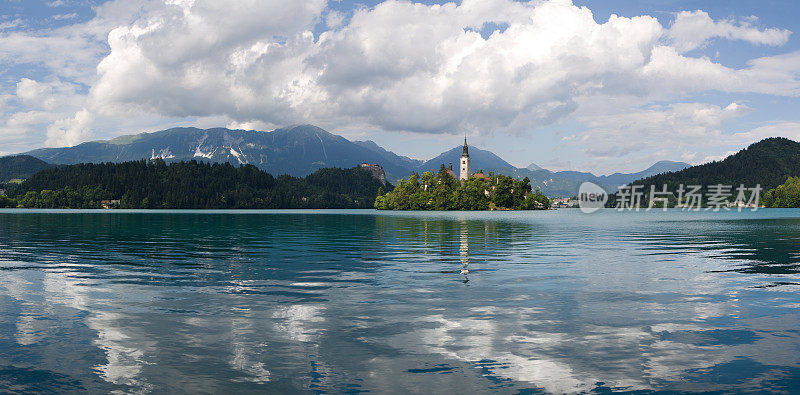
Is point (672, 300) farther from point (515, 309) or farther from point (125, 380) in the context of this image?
point (125, 380)

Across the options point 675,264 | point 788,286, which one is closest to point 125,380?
point 788,286

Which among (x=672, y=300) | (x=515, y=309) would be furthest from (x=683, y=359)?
(x=672, y=300)

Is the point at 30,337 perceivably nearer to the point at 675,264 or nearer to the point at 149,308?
the point at 149,308

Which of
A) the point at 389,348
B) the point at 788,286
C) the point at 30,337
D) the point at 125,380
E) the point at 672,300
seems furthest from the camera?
the point at 788,286

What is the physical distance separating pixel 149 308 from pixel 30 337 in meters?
4.90

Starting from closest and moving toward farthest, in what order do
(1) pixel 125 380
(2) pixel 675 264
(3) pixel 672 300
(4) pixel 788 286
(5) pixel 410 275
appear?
(1) pixel 125 380
(3) pixel 672 300
(4) pixel 788 286
(5) pixel 410 275
(2) pixel 675 264

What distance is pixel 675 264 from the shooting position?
124 feet

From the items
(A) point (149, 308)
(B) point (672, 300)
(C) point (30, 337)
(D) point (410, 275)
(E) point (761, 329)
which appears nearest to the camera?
(C) point (30, 337)

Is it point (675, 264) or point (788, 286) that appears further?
point (675, 264)

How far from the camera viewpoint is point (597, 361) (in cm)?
1427

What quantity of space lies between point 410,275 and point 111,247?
35.3 m

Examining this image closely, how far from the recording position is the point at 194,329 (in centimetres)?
1767

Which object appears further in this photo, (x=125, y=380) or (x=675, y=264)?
(x=675, y=264)

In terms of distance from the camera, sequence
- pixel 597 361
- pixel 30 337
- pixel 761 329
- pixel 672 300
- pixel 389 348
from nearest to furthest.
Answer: pixel 597 361 < pixel 389 348 < pixel 30 337 < pixel 761 329 < pixel 672 300
